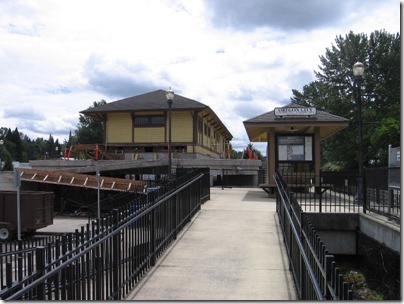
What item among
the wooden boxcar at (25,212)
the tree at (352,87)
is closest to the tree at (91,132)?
the tree at (352,87)

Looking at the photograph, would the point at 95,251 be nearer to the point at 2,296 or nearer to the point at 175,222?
the point at 2,296

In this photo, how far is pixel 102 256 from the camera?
513cm

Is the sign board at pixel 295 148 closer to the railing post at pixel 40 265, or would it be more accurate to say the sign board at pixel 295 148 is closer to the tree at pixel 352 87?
the railing post at pixel 40 265

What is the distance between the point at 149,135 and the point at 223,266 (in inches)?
1516

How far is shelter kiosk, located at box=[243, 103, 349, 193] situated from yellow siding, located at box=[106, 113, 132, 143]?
28.0 metres

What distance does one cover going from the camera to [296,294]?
240 inches

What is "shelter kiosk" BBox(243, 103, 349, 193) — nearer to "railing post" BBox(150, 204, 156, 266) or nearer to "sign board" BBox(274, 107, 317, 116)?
"sign board" BBox(274, 107, 317, 116)

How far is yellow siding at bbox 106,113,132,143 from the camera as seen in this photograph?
151ft

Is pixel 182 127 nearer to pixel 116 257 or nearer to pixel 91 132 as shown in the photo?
pixel 116 257

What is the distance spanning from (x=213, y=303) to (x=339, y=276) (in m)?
2.74

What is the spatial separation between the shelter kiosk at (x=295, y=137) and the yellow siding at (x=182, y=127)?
81.6 ft

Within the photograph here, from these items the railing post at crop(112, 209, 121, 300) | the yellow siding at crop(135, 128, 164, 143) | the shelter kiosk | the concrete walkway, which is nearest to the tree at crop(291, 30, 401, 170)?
the yellow siding at crop(135, 128, 164, 143)

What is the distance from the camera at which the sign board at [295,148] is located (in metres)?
19.2

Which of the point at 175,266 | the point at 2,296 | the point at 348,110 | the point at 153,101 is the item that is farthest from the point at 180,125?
the point at 2,296
